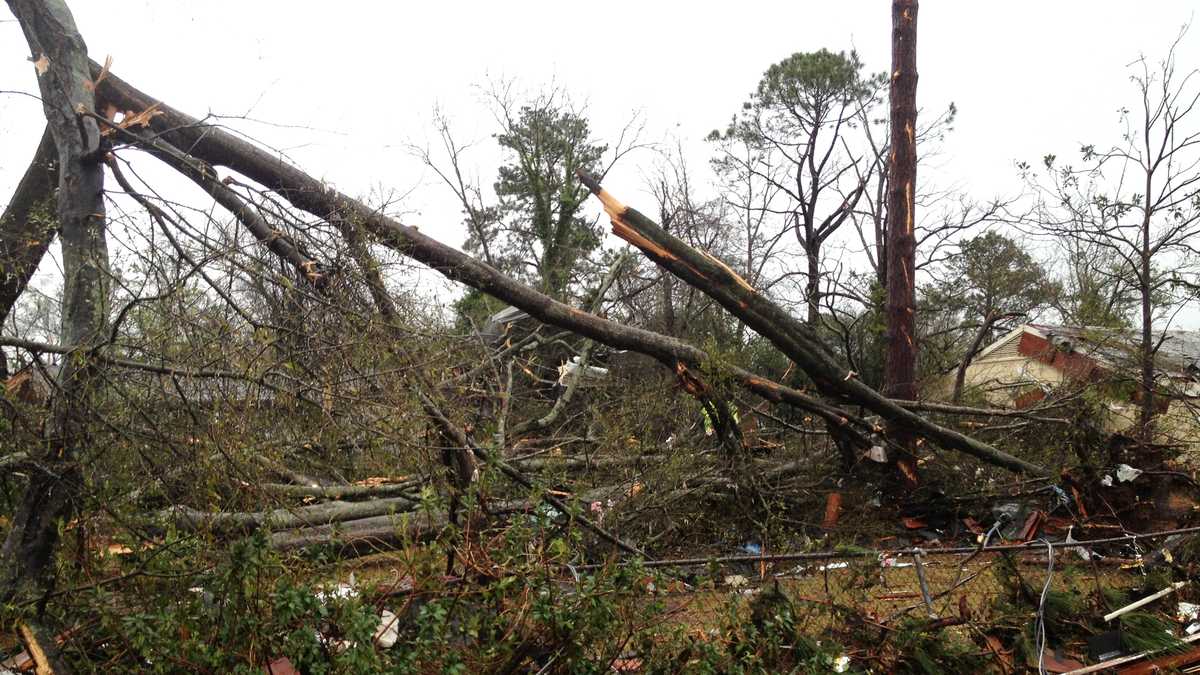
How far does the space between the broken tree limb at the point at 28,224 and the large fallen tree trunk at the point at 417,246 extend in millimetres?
442

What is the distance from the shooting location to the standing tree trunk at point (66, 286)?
3002 millimetres

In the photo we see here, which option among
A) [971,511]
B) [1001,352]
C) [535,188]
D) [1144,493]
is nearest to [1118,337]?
[1144,493]

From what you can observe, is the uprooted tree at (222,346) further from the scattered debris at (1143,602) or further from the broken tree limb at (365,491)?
the scattered debris at (1143,602)

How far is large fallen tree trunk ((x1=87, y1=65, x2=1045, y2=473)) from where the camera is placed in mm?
3953

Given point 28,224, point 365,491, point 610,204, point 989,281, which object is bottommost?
point 365,491

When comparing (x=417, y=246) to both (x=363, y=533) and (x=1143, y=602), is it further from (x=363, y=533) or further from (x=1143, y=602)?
(x=1143, y=602)

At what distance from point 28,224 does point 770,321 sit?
4.33 metres

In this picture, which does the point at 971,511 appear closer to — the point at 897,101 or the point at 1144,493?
the point at 1144,493

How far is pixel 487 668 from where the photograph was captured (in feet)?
8.88

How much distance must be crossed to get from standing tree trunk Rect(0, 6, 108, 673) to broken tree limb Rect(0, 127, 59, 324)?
16 centimetres

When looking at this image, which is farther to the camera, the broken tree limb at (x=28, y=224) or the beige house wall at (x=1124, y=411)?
the beige house wall at (x=1124, y=411)

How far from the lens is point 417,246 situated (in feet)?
14.3

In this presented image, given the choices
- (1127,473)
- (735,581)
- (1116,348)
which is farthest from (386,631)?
(1116,348)

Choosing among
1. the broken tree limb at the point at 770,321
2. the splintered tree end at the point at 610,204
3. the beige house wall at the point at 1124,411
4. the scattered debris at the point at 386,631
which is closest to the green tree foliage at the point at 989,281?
the beige house wall at the point at 1124,411
